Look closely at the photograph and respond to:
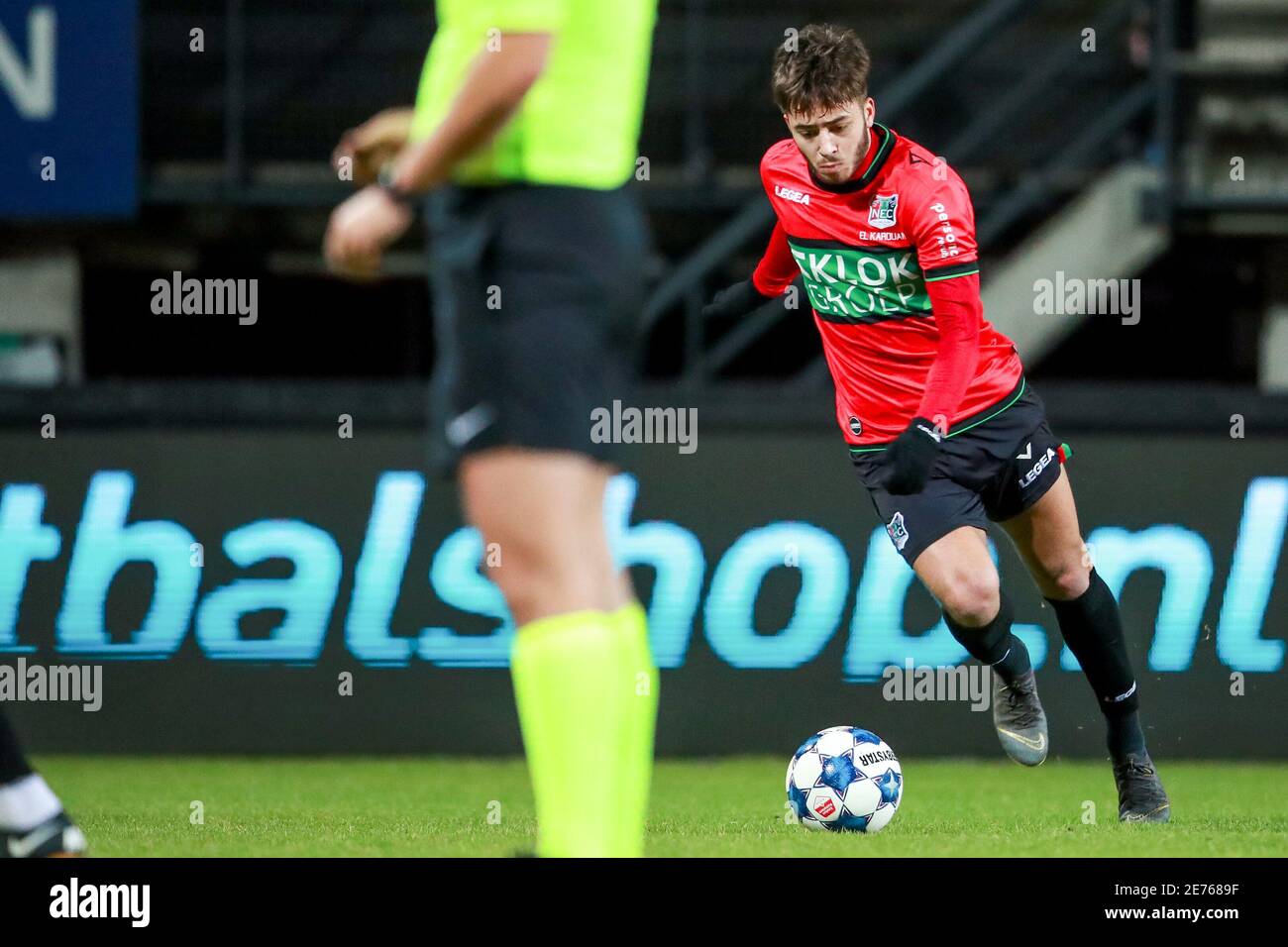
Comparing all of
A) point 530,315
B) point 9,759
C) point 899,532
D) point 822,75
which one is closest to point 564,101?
point 530,315

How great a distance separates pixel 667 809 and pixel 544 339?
3492 millimetres

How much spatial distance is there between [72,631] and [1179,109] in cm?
572

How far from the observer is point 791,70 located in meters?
5.21

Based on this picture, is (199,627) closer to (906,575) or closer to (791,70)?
(906,575)

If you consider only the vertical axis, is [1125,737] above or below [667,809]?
above

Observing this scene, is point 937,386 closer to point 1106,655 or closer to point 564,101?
point 1106,655

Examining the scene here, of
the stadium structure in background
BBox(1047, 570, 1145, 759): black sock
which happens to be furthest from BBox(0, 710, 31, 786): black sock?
the stadium structure in background

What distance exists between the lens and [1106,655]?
19.1 ft

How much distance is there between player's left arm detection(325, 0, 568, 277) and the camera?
299 cm

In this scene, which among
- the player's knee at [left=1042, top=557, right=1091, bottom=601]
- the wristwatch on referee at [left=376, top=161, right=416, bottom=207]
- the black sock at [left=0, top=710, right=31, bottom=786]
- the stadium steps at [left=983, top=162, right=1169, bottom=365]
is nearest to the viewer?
the wristwatch on referee at [left=376, top=161, right=416, bottom=207]

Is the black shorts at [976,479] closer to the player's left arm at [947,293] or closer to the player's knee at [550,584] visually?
the player's left arm at [947,293]

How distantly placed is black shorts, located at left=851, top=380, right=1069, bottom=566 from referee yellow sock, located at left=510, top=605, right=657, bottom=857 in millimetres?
2602

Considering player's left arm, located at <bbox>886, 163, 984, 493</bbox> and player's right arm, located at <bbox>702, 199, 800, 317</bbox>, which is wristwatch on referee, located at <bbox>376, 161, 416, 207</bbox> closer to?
player's left arm, located at <bbox>886, 163, 984, 493</bbox>
